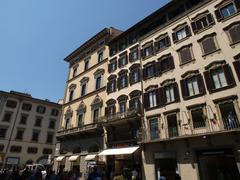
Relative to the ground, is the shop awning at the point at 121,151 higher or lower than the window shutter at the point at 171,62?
lower

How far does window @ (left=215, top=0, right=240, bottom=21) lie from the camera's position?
16.8 m

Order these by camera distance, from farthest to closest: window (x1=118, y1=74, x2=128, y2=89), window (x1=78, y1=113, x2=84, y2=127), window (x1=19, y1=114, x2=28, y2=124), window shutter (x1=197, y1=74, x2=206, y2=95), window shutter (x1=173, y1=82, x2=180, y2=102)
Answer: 1. window (x1=19, y1=114, x2=28, y2=124)
2. window (x1=78, y1=113, x2=84, y2=127)
3. window (x1=118, y1=74, x2=128, y2=89)
4. window shutter (x1=173, y1=82, x2=180, y2=102)
5. window shutter (x1=197, y1=74, x2=206, y2=95)

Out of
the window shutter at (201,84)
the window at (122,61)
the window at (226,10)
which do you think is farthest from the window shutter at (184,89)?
the window at (122,61)

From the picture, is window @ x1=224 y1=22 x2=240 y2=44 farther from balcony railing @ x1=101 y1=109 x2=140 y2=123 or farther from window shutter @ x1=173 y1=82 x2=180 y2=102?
balcony railing @ x1=101 y1=109 x2=140 y2=123

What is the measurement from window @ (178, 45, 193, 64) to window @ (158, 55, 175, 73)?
986 millimetres

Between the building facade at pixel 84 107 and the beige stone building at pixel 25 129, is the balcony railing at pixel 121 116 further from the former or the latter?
the beige stone building at pixel 25 129

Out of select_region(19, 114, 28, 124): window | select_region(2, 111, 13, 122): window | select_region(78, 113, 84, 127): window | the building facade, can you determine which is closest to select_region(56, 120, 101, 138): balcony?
the building facade

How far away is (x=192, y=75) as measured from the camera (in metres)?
17.3

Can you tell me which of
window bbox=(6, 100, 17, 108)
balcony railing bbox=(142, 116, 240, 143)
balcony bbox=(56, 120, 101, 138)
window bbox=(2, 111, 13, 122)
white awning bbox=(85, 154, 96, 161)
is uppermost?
window bbox=(6, 100, 17, 108)

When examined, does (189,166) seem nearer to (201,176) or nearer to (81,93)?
(201,176)

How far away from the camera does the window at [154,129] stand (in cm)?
1834

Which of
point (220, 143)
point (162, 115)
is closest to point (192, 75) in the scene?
point (162, 115)

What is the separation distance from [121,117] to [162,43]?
9511 mm

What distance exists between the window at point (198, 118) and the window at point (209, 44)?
207 inches
